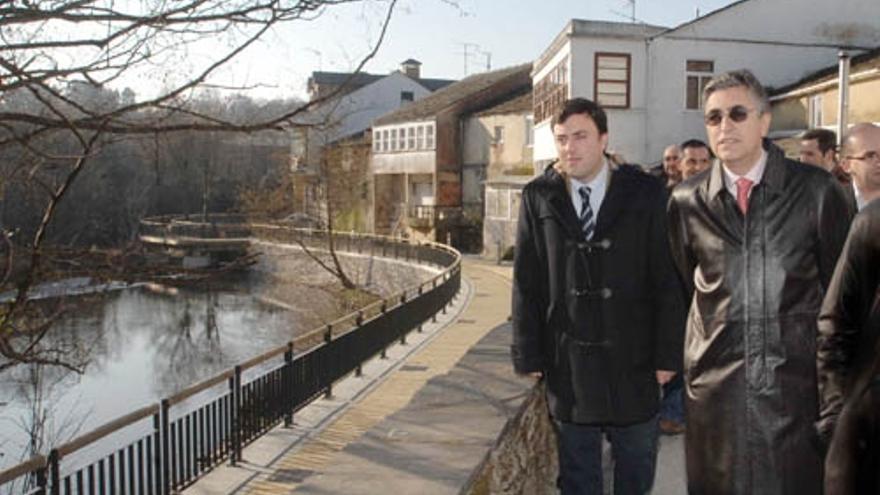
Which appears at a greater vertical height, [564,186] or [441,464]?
[564,186]

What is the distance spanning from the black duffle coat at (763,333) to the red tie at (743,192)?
2 centimetres

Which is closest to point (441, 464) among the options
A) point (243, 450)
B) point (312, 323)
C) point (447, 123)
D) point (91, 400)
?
point (243, 450)

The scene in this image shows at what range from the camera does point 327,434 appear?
1046 centimetres

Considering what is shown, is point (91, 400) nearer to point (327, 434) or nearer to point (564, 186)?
point (327, 434)

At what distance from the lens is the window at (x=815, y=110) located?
2055 centimetres

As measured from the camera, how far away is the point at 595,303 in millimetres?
3459

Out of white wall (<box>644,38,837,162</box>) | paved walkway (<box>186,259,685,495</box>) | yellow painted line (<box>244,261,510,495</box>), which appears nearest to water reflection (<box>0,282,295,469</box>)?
paved walkway (<box>186,259,685,495</box>)

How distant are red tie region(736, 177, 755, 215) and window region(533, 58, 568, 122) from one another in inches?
794

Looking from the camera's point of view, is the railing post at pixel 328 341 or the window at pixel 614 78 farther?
the window at pixel 614 78

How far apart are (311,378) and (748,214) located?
9330 millimetres

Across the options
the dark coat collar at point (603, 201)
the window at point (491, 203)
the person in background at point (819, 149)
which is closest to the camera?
the dark coat collar at point (603, 201)

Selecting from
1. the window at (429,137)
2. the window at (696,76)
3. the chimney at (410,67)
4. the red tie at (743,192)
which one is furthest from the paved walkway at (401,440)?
the chimney at (410,67)

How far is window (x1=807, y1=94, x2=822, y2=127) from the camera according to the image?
20547mm

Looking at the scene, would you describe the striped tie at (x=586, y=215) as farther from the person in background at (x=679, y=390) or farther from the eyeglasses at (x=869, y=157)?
the eyeglasses at (x=869, y=157)
